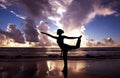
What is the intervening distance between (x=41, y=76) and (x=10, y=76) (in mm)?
1996

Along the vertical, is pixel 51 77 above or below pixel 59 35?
below

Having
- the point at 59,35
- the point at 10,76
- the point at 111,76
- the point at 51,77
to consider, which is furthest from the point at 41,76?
the point at 59,35

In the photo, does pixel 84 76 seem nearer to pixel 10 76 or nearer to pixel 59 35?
pixel 10 76

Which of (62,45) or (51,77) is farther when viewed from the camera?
(51,77)

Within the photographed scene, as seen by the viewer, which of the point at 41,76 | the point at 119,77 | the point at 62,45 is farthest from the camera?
the point at 41,76

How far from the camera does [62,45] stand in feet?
29.5

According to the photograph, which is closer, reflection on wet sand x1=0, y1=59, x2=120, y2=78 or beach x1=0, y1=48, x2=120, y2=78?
reflection on wet sand x1=0, y1=59, x2=120, y2=78

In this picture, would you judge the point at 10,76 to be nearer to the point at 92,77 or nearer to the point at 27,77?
the point at 27,77

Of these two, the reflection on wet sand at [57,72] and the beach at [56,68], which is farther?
the beach at [56,68]

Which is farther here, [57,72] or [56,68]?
[56,68]

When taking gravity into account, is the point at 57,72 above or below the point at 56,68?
below

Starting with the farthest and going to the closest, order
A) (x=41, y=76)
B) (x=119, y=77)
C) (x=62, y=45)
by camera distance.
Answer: (x=41, y=76) < (x=119, y=77) < (x=62, y=45)

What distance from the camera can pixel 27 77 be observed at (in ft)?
51.0

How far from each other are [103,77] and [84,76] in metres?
1.25
